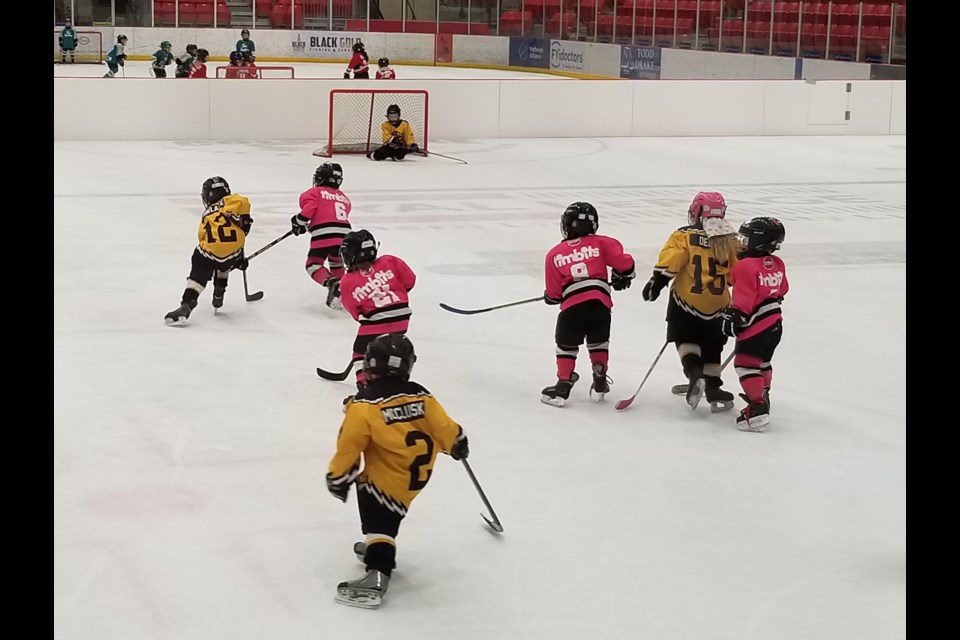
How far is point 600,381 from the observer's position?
660 cm

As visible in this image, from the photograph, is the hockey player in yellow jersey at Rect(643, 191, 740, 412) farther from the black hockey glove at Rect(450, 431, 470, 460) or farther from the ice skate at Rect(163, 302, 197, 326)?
the ice skate at Rect(163, 302, 197, 326)

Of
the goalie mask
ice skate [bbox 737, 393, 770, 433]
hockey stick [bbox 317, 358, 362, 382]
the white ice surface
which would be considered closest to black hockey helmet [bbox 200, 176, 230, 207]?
the white ice surface

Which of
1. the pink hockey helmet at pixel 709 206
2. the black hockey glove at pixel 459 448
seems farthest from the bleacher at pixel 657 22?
the black hockey glove at pixel 459 448

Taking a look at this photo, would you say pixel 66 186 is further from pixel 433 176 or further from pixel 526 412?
pixel 526 412

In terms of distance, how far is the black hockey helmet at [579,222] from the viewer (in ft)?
20.8

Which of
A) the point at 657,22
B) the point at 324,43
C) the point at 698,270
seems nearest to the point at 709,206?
the point at 698,270

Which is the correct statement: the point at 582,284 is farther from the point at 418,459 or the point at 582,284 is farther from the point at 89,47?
the point at 89,47

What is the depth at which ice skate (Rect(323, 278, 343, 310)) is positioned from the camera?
8.41m

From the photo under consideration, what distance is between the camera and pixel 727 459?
5.77 m

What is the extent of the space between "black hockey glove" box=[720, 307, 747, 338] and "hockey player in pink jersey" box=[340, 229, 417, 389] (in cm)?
147

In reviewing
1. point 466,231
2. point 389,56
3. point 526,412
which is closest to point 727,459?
point 526,412

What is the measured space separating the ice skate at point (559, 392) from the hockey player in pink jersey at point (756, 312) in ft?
2.85
